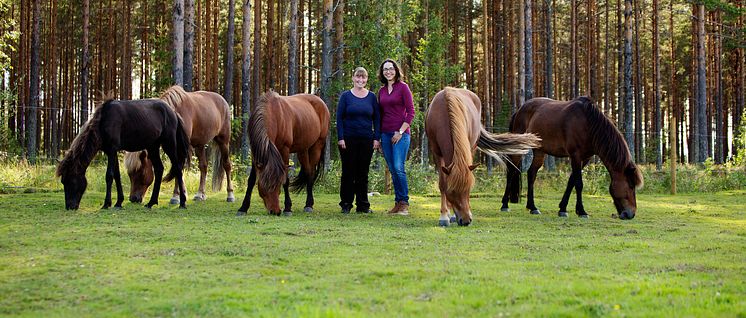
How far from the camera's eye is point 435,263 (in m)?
5.77

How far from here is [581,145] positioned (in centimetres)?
1060

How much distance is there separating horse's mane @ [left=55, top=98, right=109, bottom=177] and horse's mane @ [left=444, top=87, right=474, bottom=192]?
4737 millimetres

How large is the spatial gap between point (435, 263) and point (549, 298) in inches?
56.2

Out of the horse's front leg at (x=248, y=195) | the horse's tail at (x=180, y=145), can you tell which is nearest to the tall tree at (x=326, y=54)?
the horse's tail at (x=180, y=145)

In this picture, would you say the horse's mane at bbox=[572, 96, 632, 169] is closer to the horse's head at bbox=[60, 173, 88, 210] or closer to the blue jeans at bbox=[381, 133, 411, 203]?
the blue jeans at bbox=[381, 133, 411, 203]

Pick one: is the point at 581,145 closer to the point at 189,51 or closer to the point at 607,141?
the point at 607,141

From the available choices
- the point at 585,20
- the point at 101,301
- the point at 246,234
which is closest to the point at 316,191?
the point at 246,234

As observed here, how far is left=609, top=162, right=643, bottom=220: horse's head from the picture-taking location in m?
10.1

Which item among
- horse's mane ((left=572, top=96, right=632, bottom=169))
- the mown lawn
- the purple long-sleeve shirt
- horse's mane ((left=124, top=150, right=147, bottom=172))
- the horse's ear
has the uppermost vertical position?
the purple long-sleeve shirt

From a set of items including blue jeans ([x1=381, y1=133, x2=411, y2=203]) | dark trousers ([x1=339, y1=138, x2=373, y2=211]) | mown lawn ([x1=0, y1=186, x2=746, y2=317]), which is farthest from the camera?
dark trousers ([x1=339, y1=138, x2=373, y2=211])

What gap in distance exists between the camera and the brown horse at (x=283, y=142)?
9219 mm

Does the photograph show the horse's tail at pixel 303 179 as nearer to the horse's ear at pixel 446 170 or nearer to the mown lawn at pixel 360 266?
the mown lawn at pixel 360 266

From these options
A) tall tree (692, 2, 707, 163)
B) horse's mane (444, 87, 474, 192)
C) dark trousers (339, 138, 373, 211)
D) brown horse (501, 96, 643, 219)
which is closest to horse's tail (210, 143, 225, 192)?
dark trousers (339, 138, 373, 211)

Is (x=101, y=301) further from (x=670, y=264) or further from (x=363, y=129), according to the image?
(x=363, y=129)
